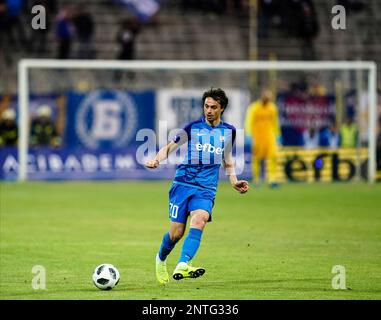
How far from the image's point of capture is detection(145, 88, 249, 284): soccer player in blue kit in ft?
38.2

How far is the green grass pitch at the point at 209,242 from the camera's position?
11492 millimetres

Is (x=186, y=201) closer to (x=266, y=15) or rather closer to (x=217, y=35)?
(x=217, y=35)

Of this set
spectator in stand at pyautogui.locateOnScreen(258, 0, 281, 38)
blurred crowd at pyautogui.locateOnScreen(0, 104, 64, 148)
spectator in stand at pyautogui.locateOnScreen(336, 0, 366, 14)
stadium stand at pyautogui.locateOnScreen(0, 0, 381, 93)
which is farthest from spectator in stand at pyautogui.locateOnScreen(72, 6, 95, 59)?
spectator in stand at pyautogui.locateOnScreen(336, 0, 366, 14)

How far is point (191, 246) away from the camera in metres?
11.5

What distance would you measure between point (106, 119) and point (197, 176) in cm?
1888

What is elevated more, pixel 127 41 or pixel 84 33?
pixel 84 33

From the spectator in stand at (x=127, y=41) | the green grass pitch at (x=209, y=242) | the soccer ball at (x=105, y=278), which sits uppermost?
the spectator in stand at (x=127, y=41)

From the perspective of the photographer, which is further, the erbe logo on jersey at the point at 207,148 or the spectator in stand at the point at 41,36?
the spectator in stand at the point at 41,36

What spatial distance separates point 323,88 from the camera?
105ft

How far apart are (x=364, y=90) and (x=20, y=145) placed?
9.99m

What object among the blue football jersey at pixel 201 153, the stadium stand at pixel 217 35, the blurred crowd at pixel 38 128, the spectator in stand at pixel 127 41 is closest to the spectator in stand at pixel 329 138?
the stadium stand at pixel 217 35

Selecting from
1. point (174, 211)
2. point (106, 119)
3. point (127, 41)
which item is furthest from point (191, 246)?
point (127, 41)

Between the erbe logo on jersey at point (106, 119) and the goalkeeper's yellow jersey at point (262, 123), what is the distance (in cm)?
385

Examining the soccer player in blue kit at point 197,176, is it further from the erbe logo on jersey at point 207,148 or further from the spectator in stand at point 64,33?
the spectator in stand at point 64,33
